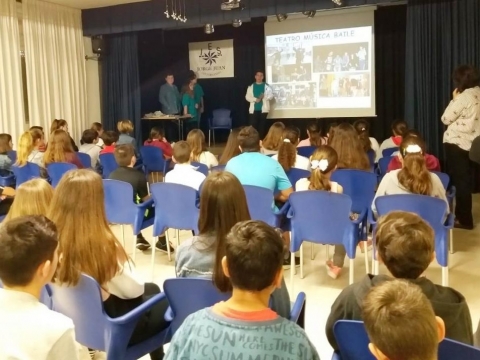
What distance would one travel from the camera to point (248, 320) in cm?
143

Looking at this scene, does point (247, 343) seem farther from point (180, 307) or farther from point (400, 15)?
point (400, 15)

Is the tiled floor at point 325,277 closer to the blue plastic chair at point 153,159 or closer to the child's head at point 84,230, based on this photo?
the child's head at point 84,230

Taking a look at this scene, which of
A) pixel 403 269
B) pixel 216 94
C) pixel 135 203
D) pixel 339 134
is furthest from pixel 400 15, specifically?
pixel 403 269

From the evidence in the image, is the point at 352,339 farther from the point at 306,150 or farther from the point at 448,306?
the point at 306,150

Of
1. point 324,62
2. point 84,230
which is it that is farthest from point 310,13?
point 84,230

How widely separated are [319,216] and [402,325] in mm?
2368

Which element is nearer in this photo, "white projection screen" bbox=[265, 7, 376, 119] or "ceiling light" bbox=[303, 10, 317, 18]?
"ceiling light" bbox=[303, 10, 317, 18]

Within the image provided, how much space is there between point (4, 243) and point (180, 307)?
0.79 meters

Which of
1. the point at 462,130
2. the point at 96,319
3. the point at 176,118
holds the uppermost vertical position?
the point at 176,118

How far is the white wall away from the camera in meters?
9.70

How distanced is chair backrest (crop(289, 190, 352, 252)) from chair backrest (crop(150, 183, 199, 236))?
75 cm

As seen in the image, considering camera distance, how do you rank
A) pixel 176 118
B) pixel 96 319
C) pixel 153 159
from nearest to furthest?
1. pixel 96 319
2. pixel 153 159
3. pixel 176 118

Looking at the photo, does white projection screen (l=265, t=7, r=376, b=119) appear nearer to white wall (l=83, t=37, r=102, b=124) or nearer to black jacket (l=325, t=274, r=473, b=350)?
white wall (l=83, t=37, r=102, b=124)

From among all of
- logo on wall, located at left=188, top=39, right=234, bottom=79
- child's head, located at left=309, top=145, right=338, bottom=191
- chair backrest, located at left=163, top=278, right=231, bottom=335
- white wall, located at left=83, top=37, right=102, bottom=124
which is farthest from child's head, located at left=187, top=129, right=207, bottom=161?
logo on wall, located at left=188, top=39, right=234, bottom=79
